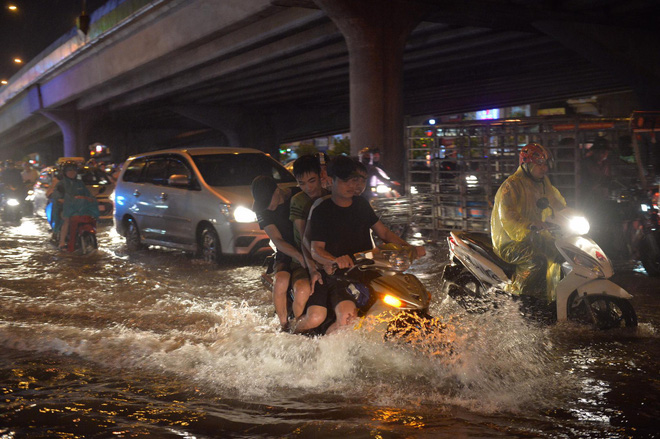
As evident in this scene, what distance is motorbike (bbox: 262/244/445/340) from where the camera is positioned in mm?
4789

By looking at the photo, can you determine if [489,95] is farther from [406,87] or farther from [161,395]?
[161,395]

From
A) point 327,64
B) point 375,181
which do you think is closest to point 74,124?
point 327,64

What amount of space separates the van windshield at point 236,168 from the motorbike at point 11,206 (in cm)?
1055

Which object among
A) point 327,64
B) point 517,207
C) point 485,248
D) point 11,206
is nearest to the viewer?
point 517,207

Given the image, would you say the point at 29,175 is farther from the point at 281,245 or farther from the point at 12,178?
the point at 281,245

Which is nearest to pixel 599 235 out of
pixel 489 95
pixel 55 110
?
pixel 489 95

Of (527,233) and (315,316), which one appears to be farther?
(527,233)

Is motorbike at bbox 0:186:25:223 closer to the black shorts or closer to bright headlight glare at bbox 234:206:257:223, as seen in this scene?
bright headlight glare at bbox 234:206:257:223

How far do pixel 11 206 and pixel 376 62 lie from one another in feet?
34.7

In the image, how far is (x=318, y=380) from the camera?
5094mm

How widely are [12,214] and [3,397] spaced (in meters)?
17.1

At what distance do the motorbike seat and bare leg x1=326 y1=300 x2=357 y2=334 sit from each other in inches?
89.2

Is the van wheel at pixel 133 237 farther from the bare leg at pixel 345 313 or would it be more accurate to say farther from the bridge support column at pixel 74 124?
the bridge support column at pixel 74 124

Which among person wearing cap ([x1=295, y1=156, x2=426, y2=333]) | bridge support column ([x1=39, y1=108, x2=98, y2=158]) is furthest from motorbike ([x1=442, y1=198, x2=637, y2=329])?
bridge support column ([x1=39, y1=108, x2=98, y2=158])
